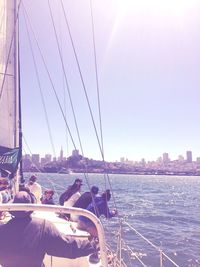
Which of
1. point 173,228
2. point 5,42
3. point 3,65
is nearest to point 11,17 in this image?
point 5,42

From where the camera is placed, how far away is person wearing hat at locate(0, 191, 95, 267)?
2988mm

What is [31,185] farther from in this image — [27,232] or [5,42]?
[27,232]

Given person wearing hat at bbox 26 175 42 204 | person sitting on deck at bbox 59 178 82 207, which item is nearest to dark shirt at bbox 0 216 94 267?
person sitting on deck at bbox 59 178 82 207

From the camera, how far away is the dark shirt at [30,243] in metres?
2.99

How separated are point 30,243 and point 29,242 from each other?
1 centimetres

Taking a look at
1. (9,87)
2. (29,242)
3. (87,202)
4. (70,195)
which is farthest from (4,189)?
(29,242)

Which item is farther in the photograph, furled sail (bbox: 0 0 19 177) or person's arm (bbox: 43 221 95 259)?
furled sail (bbox: 0 0 19 177)

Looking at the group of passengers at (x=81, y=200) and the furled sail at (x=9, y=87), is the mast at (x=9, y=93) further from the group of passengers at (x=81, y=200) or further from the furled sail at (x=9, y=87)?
the group of passengers at (x=81, y=200)

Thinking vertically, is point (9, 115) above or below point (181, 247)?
above

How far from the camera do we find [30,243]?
300 centimetres

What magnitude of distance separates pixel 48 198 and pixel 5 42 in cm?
508

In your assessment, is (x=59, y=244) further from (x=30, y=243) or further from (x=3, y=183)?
(x=3, y=183)

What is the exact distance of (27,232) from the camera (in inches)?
119

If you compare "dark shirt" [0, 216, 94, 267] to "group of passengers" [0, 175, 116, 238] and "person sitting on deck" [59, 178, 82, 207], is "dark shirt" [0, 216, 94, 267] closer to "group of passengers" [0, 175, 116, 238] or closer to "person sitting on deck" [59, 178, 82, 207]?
"group of passengers" [0, 175, 116, 238]
